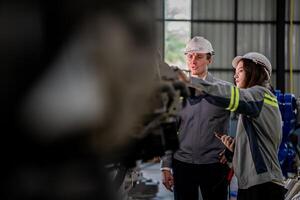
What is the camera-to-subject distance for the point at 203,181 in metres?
3.75

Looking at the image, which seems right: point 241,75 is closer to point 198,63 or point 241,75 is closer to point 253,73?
point 253,73

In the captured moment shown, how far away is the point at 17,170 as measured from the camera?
3.47 ft

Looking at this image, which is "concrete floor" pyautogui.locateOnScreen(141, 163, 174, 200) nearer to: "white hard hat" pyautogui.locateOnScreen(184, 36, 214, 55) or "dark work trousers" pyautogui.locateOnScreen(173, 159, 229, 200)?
"dark work trousers" pyautogui.locateOnScreen(173, 159, 229, 200)

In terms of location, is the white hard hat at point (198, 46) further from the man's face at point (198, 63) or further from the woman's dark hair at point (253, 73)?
the woman's dark hair at point (253, 73)

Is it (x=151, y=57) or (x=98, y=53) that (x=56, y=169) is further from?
(x=151, y=57)

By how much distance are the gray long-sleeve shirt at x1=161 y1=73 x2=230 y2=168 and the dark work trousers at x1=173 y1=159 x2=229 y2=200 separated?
43 mm

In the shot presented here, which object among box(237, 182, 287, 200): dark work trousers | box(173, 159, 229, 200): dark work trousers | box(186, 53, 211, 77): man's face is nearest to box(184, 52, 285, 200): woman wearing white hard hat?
box(237, 182, 287, 200): dark work trousers

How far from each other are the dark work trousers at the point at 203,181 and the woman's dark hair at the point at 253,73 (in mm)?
810

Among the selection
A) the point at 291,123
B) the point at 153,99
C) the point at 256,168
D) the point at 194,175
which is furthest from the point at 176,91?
the point at 291,123

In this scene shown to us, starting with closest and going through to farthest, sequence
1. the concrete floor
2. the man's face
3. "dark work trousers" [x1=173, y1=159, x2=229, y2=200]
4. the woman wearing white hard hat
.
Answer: the woman wearing white hard hat
"dark work trousers" [x1=173, y1=159, x2=229, y2=200]
the man's face
the concrete floor

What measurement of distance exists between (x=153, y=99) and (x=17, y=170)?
1.54 ft

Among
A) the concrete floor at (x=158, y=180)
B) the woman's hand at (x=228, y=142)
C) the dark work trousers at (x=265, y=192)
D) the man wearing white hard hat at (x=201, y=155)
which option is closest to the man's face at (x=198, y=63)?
the man wearing white hard hat at (x=201, y=155)

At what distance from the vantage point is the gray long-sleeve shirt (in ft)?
12.3

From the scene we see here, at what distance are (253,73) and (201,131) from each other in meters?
0.76
